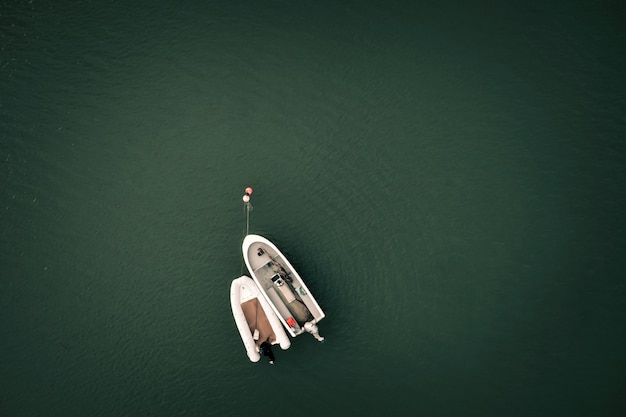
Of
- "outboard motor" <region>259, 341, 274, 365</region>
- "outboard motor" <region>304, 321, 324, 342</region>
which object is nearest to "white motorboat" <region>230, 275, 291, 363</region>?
"outboard motor" <region>259, 341, 274, 365</region>

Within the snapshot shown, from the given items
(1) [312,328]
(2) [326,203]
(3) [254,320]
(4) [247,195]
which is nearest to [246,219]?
(4) [247,195]

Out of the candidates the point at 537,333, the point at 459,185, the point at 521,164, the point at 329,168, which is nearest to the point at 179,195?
the point at 329,168

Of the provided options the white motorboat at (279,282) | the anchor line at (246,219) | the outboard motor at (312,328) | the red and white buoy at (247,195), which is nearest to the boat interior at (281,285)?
the white motorboat at (279,282)

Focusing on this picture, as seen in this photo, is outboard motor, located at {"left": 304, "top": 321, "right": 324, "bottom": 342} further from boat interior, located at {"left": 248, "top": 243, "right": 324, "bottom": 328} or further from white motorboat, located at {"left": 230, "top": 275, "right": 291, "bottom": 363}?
white motorboat, located at {"left": 230, "top": 275, "right": 291, "bottom": 363}

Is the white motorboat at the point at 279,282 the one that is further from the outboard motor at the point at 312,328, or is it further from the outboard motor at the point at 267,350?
the outboard motor at the point at 267,350

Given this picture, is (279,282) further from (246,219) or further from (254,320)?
(246,219)

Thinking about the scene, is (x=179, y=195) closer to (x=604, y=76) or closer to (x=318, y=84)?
(x=318, y=84)
